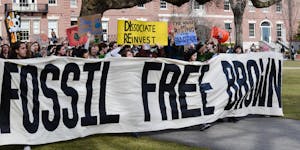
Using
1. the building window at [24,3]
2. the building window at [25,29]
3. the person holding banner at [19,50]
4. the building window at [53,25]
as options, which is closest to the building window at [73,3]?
the building window at [53,25]

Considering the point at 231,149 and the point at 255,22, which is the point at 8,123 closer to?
the point at 231,149

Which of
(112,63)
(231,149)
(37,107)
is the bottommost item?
(231,149)

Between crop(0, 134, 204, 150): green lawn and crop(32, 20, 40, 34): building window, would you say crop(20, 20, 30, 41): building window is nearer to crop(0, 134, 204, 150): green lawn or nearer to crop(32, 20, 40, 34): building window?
crop(32, 20, 40, 34): building window

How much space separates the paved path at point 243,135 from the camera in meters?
8.09

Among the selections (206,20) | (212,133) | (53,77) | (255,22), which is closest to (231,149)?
(212,133)

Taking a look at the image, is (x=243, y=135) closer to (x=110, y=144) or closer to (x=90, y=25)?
(x=110, y=144)

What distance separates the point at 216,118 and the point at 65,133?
10.5 feet

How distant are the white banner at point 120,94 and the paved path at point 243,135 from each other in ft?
0.79

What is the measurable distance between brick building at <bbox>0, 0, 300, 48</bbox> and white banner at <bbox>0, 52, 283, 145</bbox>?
3208cm

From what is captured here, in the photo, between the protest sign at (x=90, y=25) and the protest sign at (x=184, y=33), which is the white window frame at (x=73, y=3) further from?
the protest sign at (x=90, y=25)

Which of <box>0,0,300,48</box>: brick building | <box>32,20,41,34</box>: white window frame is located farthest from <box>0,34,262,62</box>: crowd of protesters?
<box>32,20,41,34</box>: white window frame

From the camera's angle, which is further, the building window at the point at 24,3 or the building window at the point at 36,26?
the building window at the point at 24,3

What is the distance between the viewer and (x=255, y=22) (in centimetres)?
6588

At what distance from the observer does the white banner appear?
7.65 meters
